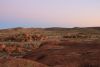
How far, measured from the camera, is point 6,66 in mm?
11547

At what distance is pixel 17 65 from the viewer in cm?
1171

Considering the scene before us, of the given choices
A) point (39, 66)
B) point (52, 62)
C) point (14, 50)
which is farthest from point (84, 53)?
point (14, 50)

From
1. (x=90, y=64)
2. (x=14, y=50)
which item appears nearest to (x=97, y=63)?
(x=90, y=64)

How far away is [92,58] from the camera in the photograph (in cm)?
1561

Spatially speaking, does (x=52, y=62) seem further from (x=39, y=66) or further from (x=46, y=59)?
(x=39, y=66)

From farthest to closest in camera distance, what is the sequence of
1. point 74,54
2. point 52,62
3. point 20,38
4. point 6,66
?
point 20,38
point 74,54
point 52,62
point 6,66

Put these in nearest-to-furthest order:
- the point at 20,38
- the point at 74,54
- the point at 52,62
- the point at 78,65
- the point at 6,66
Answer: the point at 6,66, the point at 78,65, the point at 52,62, the point at 74,54, the point at 20,38

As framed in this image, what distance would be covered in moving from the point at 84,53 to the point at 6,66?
6825mm

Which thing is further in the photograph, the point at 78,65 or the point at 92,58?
the point at 92,58

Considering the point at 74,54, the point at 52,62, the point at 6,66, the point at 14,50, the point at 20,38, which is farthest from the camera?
the point at 20,38

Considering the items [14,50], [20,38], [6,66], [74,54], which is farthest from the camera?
[20,38]

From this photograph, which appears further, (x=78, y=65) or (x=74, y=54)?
(x=74, y=54)

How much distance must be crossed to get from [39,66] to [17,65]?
853mm

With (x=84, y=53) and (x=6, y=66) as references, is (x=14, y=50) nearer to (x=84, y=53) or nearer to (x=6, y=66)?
(x=84, y=53)
